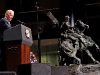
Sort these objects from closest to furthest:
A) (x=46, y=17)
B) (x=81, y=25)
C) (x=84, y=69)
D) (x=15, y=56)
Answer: (x=15, y=56)
(x=84, y=69)
(x=81, y=25)
(x=46, y=17)

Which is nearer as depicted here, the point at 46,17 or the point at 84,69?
the point at 84,69

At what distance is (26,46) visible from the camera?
4.41 m

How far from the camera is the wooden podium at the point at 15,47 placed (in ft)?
13.9

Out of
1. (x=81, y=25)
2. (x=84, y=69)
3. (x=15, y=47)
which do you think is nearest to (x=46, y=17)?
(x=81, y=25)

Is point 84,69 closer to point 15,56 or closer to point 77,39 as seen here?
point 77,39

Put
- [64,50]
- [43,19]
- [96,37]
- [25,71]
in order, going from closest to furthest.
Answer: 1. [25,71]
2. [64,50]
3. [96,37]
4. [43,19]

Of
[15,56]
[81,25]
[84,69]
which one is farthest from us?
[81,25]

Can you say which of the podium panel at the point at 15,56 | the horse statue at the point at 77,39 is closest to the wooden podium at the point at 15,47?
the podium panel at the point at 15,56

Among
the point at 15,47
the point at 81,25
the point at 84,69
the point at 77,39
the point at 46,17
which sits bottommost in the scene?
the point at 84,69

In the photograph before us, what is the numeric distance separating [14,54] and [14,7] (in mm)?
12215

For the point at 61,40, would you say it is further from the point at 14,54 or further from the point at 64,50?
the point at 14,54

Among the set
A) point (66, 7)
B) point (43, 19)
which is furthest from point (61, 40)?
point (43, 19)

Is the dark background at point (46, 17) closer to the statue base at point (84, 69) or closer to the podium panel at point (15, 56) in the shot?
the statue base at point (84, 69)

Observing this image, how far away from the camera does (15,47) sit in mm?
4309
